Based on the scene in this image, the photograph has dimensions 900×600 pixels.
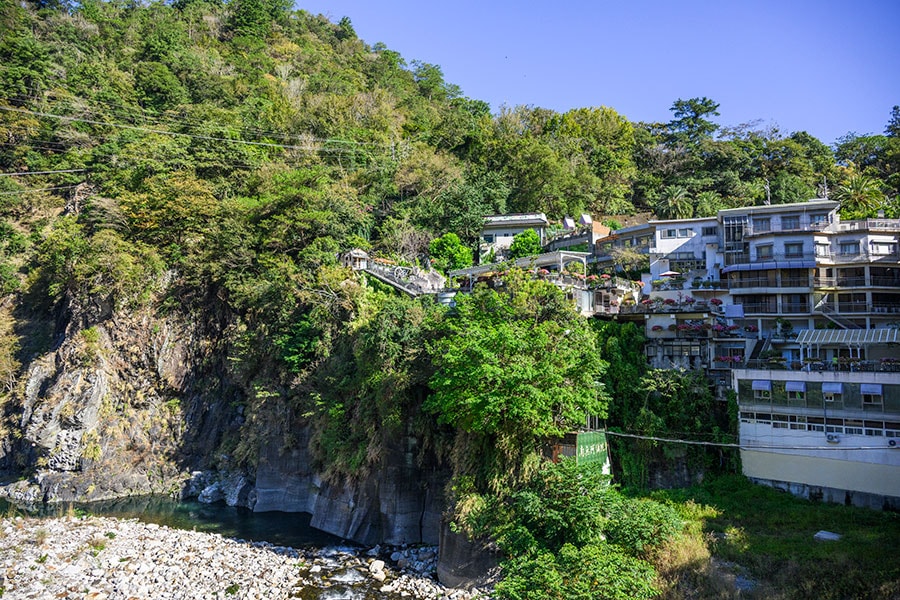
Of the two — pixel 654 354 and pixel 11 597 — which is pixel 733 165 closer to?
pixel 654 354

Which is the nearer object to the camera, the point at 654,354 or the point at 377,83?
the point at 654,354

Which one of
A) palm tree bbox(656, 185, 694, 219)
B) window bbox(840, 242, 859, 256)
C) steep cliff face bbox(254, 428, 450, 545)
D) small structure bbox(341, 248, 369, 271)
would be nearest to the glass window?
window bbox(840, 242, 859, 256)

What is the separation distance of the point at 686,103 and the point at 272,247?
43741 mm

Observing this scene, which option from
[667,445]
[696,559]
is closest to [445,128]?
[667,445]

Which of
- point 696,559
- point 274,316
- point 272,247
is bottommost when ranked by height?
point 696,559

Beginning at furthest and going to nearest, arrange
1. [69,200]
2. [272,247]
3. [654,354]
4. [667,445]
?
[69,200] < [272,247] < [654,354] < [667,445]

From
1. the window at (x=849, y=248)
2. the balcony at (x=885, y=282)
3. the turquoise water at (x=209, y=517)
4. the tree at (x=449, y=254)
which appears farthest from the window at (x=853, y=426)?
the tree at (x=449, y=254)

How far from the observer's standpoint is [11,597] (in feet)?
68.0

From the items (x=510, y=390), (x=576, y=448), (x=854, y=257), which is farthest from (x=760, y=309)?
(x=510, y=390)

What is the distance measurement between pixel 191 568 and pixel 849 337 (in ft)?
92.3

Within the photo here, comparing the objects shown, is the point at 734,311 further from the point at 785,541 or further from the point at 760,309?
the point at 785,541

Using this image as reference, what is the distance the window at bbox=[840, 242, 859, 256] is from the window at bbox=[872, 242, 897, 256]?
2.56ft

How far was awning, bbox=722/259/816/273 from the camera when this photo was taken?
3099cm

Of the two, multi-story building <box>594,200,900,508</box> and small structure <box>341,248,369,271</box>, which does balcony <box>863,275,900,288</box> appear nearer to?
multi-story building <box>594,200,900,508</box>
